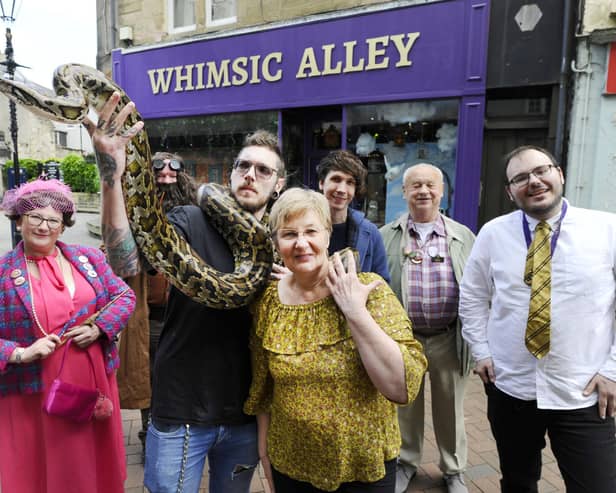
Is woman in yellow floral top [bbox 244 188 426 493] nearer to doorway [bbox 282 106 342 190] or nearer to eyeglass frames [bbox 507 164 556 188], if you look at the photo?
eyeglass frames [bbox 507 164 556 188]

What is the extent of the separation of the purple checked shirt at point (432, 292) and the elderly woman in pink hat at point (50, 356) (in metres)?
2.00

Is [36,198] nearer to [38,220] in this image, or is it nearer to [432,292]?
[38,220]

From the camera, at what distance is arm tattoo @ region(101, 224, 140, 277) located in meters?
1.70

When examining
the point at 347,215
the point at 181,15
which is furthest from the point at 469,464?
the point at 181,15

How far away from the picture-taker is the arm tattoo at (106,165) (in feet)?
5.17

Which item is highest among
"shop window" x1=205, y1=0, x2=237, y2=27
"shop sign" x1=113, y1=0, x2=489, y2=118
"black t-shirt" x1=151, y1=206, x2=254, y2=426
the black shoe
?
"shop window" x1=205, y1=0, x2=237, y2=27

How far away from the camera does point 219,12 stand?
938 cm

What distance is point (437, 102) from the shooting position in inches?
288

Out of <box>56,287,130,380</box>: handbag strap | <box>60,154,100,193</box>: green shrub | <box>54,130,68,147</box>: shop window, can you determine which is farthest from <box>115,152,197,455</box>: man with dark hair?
<box>54,130,68,147</box>: shop window

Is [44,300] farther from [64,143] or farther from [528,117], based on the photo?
[64,143]

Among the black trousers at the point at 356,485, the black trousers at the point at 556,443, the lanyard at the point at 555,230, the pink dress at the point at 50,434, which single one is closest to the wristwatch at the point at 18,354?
the pink dress at the point at 50,434

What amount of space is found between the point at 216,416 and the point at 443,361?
6.50 ft

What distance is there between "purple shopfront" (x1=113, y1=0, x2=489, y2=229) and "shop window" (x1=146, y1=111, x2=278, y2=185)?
23 mm

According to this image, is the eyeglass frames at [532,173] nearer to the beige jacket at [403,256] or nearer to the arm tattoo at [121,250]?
the beige jacket at [403,256]
